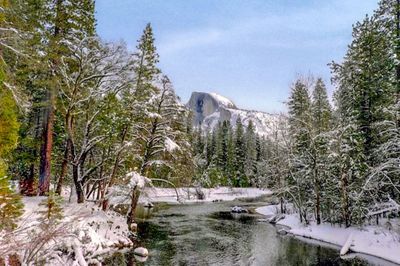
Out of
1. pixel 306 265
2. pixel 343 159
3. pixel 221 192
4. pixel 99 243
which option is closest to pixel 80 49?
pixel 99 243

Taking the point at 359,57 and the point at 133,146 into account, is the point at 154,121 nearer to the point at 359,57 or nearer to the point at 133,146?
the point at 133,146

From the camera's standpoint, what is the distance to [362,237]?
22.4 metres

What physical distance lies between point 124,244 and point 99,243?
2.31 meters

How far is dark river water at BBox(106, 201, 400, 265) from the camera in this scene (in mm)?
18234

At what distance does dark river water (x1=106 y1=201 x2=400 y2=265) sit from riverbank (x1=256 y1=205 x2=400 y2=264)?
33.5 inches

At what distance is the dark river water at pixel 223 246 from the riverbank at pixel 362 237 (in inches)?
33.5

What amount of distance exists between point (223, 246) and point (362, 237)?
349 inches

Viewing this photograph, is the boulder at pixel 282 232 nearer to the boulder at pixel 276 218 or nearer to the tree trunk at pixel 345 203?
the tree trunk at pixel 345 203

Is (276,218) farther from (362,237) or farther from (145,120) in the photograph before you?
(145,120)

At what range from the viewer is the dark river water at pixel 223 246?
18234 mm

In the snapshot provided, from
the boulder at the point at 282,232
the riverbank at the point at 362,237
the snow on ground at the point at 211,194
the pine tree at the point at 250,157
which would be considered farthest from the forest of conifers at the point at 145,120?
the pine tree at the point at 250,157

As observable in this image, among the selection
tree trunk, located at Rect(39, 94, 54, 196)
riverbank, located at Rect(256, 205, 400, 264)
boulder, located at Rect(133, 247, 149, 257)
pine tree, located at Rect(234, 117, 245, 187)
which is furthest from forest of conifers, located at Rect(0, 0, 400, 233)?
pine tree, located at Rect(234, 117, 245, 187)

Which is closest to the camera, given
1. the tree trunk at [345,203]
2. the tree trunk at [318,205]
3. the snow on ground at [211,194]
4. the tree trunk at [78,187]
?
the tree trunk at [78,187]

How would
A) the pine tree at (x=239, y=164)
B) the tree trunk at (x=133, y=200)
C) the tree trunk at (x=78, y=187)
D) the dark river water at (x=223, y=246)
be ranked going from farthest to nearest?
the pine tree at (x=239, y=164), the tree trunk at (x=133, y=200), the tree trunk at (x=78, y=187), the dark river water at (x=223, y=246)
